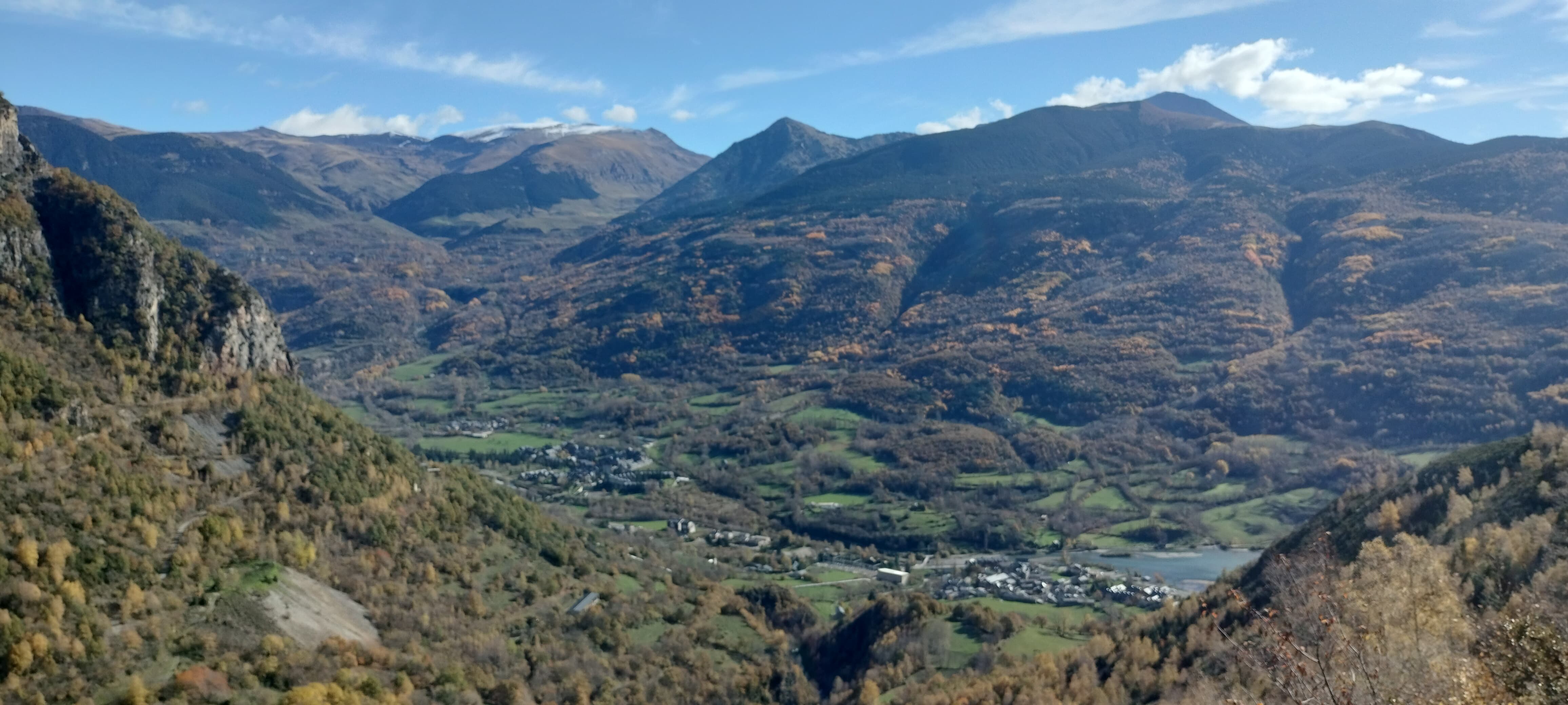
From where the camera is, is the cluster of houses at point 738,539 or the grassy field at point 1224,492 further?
the grassy field at point 1224,492

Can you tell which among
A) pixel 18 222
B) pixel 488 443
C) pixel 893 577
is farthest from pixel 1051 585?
pixel 488 443

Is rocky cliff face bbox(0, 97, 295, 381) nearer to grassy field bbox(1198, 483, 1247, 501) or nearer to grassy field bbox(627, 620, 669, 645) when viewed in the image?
grassy field bbox(627, 620, 669, 645)

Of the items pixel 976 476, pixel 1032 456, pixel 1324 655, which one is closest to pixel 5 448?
pixel 1324 655

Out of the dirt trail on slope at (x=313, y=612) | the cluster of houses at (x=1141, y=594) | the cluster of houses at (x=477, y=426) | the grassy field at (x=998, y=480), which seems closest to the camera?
the dirt trail on slope at (x=313, y=612)

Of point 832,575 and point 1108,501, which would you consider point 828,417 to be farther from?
point 832,575

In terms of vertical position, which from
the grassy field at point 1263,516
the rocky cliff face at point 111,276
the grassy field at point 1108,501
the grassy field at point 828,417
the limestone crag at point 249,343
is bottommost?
the grassy field at point 1108,501

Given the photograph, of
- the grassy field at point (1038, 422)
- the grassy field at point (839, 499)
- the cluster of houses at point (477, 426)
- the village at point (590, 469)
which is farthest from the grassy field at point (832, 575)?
the cluster of houses at point (477, 426)

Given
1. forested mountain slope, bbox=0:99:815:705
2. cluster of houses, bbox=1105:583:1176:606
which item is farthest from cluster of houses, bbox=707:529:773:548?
cluster of houses, bbox=1105:583:1176:606

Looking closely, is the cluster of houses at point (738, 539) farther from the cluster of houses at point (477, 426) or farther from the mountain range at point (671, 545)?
the cluster of houses at point (477, 426)
